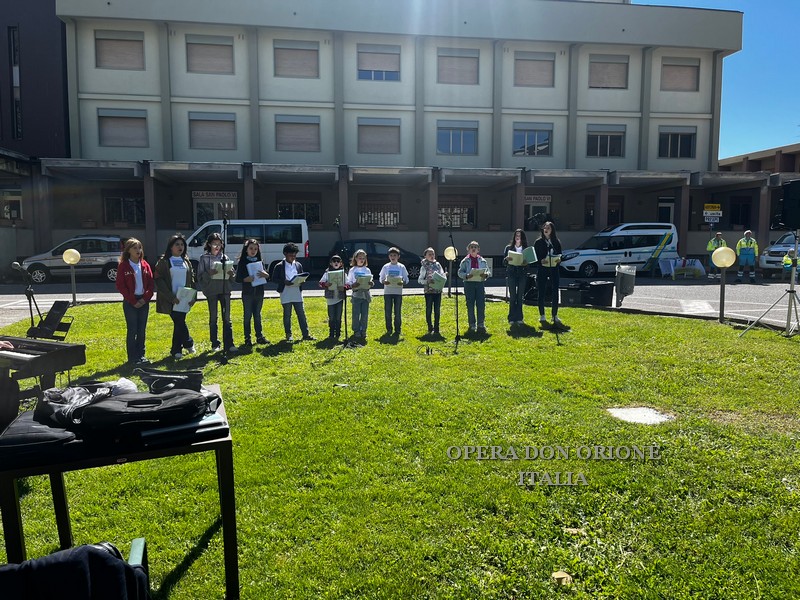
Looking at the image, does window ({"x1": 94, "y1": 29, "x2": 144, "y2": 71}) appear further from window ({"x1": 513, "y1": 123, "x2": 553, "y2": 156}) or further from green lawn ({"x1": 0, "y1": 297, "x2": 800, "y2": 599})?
green lawn ({"x1": 0, "y1": 297, "x2": 800, "y2": 599})

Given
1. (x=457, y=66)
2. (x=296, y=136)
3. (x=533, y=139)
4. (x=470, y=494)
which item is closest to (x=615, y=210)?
(x=533, y=139)

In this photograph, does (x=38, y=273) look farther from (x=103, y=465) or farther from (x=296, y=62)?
(x=103, y=465)

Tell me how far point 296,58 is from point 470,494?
85.5 ft

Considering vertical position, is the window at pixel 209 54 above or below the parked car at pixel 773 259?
above

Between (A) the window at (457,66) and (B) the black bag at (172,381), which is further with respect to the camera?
(A) the window at (457,66)

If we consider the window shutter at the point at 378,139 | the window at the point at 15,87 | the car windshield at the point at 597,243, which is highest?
the window at the point at 15,87

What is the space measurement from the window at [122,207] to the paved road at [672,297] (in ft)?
21.7

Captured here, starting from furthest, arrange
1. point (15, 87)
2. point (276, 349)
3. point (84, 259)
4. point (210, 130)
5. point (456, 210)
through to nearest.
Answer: point (456, 210) < point (15, 87) < point (210, 130) < point (84, 259) < point (276, 349)

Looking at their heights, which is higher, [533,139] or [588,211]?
[533,139]

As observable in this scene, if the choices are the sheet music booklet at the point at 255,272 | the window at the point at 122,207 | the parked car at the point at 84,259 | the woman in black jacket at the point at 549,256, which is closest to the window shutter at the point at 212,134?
the window at the point at 122,207

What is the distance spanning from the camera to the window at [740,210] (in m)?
29.8

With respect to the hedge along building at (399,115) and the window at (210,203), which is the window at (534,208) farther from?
the window at (210,203)

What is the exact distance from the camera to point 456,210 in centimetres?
2802

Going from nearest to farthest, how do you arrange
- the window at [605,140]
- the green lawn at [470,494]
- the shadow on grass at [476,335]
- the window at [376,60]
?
the green lawn at [470,494] → the shadow on grass at [476,335] → the window at [376,60] → the window at [605,140]
